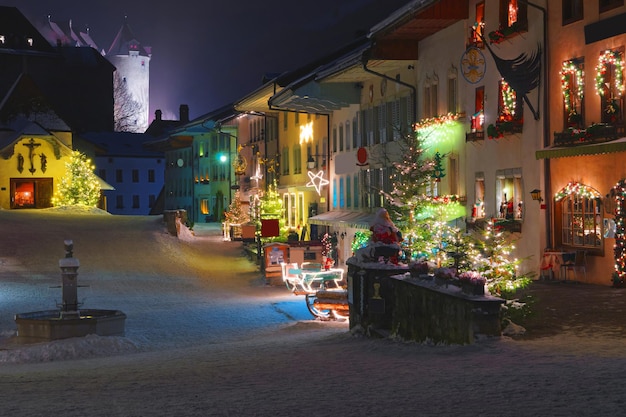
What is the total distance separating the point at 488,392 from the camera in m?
9.07

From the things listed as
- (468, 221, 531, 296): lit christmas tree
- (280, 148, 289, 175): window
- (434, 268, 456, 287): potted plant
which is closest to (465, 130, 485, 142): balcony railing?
(468, 221, 531, 296): lit christmas tree

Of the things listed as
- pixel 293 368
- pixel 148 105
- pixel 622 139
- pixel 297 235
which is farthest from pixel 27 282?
pixel 148 105

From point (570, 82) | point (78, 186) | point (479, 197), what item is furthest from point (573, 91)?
point (78, 186)

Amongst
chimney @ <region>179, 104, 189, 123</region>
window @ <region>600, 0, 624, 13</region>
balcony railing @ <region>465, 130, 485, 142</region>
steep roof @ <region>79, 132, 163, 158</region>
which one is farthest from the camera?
chimney @ <region>179, 104, 189, 123</region>

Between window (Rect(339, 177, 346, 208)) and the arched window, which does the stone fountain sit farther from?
window (Rect(339, 177, 346, 208))

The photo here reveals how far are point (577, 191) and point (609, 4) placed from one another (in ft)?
14.0

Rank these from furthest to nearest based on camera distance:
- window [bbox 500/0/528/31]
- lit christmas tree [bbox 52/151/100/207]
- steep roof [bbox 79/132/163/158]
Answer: steep roof [bbox 79/132/163/158]
lit christmas tree [bbox 52/151/100/207]
window [bbox 500/0/528/31]

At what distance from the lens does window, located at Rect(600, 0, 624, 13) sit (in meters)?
20.9

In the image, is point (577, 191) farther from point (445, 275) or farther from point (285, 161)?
point (285, 161)

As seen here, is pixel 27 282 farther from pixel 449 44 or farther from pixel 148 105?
pixel 148 105

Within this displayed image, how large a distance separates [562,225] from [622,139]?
3.81m

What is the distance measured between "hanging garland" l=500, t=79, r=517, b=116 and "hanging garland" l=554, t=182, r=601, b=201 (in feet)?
9.71

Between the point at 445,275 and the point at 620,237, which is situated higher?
the point at 620,237

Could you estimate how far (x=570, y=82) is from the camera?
74.3 feet
